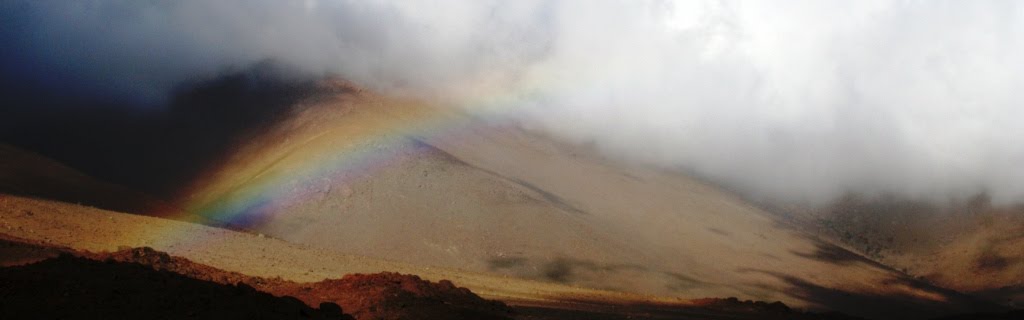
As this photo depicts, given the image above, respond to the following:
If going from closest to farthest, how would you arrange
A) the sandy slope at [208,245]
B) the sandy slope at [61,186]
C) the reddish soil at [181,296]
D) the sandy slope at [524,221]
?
the reddish soil at [181,296], the sandy slope at [208,245], the sandy slope at [61,186], the sandy slope at [524,221]

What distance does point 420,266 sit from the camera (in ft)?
87.9

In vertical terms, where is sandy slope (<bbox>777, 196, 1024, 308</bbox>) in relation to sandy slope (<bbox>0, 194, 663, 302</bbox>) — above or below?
above

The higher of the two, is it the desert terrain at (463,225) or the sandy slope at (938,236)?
the sandy slope at (938,236)

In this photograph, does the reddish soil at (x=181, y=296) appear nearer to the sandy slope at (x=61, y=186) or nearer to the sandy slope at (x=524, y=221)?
the sandy slope at (x=61, y=186)

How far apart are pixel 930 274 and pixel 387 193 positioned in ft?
86.9

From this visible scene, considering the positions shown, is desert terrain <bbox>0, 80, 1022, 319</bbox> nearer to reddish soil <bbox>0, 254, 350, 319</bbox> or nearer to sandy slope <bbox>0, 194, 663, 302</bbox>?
sandy slope <bbox>0, 194, 663, 302</bbox>

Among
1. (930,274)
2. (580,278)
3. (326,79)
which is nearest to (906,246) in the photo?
(930,274)

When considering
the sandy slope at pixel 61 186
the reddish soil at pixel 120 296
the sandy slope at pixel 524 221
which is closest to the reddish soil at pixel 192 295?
the reddish soil at pixel 120 296

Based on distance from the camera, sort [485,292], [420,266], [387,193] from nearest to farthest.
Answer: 1. [485,292]
2. [420,266]
3. [387,193]

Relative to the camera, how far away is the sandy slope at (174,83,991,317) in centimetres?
2920

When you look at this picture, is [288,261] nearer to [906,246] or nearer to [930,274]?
[930,274]

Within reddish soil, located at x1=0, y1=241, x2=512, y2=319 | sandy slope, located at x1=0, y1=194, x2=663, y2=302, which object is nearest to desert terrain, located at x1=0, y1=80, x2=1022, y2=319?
sandy slope, located at x1=0, y1=194, x2=663, y2=302

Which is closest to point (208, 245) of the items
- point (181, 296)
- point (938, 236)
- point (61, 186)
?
point (61, 186)

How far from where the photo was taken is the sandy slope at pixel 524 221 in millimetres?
29203
